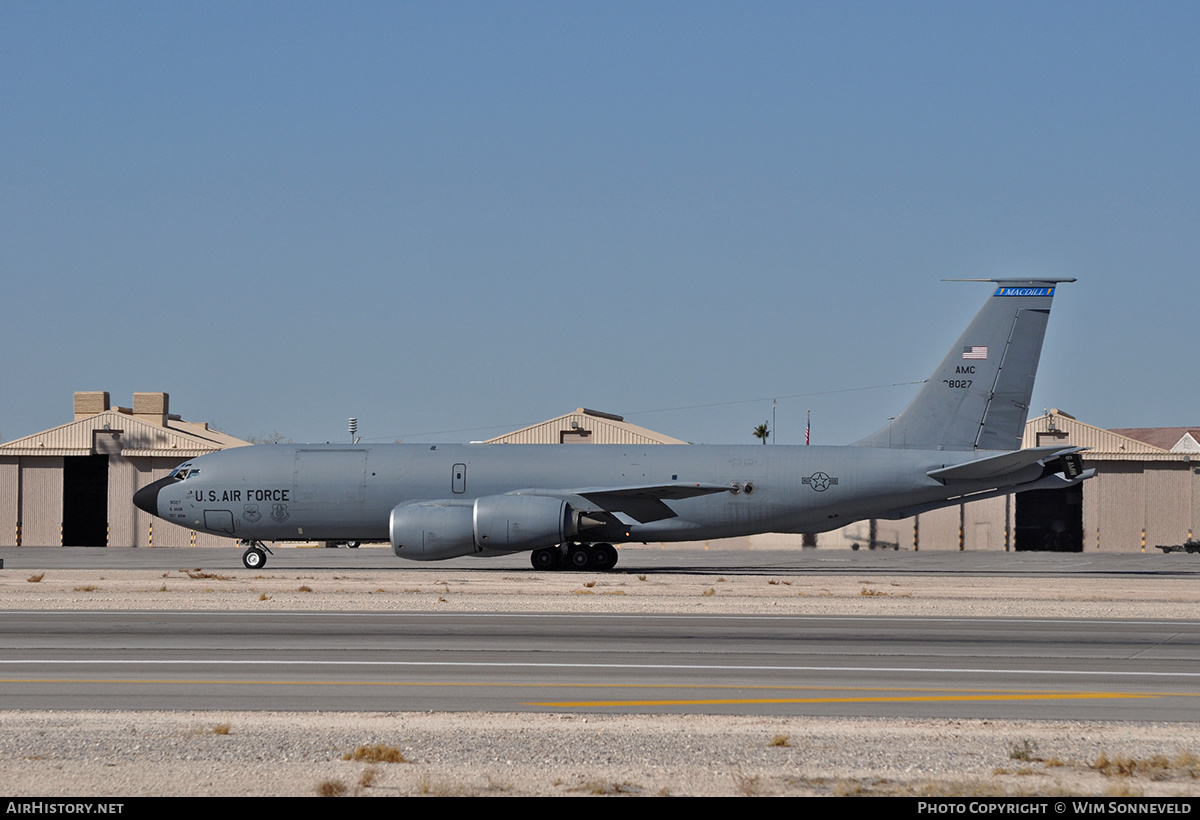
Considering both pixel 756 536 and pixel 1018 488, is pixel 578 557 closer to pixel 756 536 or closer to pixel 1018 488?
pixel 1018 488

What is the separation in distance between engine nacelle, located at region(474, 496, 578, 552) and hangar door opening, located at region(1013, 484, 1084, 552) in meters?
42.7

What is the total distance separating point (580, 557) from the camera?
37.4m

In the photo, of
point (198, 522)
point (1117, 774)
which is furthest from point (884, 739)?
point (198, 522)

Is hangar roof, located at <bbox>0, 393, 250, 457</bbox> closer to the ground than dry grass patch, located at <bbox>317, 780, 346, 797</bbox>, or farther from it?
farther from it

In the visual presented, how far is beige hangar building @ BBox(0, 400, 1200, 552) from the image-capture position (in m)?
58.6

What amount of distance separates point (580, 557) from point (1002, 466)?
13102mm

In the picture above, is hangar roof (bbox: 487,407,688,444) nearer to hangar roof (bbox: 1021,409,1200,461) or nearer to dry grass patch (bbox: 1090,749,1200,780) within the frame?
hangar roof (bbox: 1021,409,1200,461)

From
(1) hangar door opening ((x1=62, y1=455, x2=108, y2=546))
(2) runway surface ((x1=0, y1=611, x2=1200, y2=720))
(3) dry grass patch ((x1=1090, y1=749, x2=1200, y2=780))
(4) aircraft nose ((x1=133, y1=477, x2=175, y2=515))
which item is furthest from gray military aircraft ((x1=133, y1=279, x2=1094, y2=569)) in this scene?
(1) hangar door opening ((x1=62, y1=455, x2=108, y2=546))

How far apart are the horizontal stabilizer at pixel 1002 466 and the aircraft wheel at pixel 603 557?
401 inches

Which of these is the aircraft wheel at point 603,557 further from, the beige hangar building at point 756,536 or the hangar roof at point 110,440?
the hangar roof at point 110,440

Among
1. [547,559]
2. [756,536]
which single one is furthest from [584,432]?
[547,559]

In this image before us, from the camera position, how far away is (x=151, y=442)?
6153cm

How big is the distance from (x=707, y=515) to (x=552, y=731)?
83.2ft
